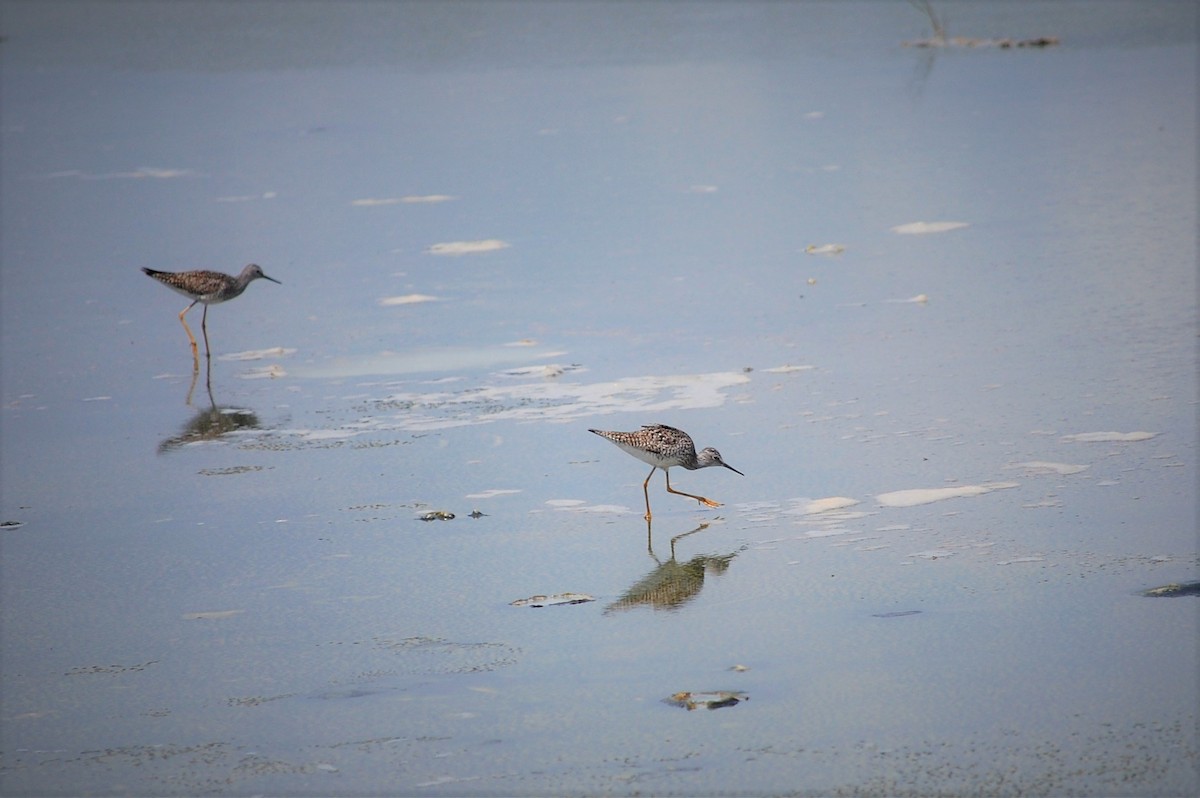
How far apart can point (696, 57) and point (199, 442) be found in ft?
49.6

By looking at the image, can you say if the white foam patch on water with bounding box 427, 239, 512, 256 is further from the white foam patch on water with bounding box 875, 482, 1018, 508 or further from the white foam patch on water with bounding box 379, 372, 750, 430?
the white foam patch on water with bounding box 875, 482, 1018, 508

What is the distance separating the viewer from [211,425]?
8906 millimetres

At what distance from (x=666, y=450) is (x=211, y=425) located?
310 centimetres

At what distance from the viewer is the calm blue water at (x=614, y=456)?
5180mm

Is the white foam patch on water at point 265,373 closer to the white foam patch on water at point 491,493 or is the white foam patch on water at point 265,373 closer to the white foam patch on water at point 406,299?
Answer: the white foam patch on water at point 406,299

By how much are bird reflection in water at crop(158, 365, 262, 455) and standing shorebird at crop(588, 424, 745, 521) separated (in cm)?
255

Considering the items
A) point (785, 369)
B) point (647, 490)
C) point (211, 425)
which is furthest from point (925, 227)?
point (211, 425)

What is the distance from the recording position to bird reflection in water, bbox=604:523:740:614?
20.4 ft

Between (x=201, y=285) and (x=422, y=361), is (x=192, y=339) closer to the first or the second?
(x=201, y=285)

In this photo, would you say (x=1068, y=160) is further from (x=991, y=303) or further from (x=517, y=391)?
(x=517, y=391)

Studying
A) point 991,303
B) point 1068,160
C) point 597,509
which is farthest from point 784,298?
point 1068,160

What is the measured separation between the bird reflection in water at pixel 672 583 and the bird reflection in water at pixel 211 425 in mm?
3126

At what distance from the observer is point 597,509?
740cm

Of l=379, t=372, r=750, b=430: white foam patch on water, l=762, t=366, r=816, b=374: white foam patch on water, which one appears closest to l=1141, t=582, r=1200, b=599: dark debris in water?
l=379, t=372, r=750, b=430: white foam patch on water
